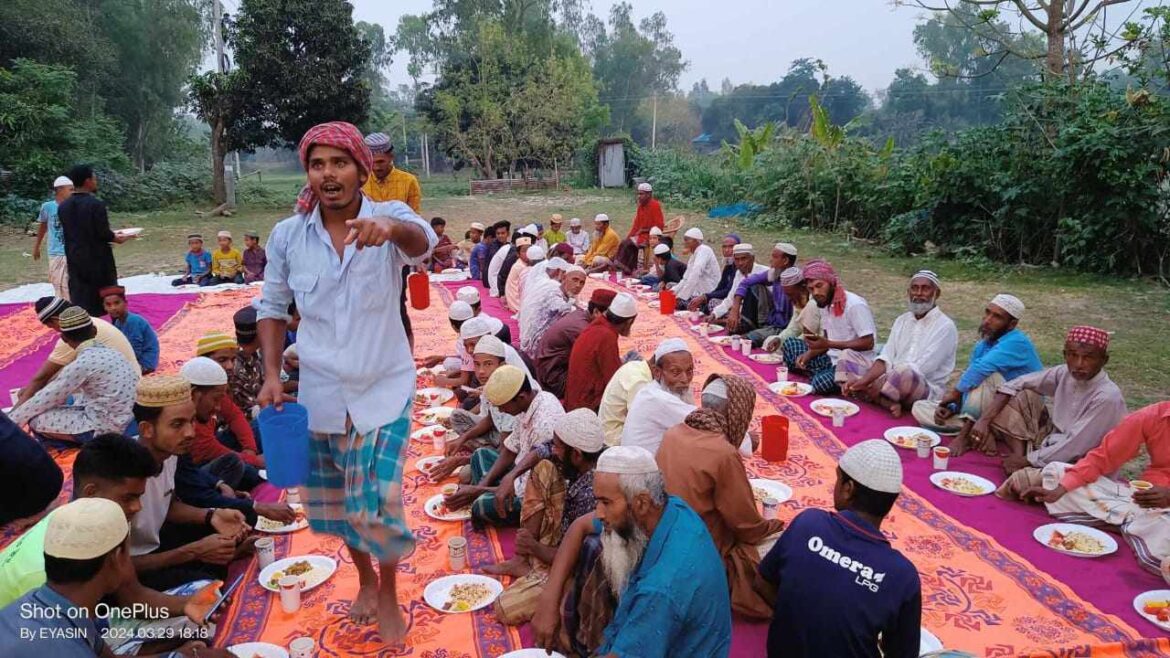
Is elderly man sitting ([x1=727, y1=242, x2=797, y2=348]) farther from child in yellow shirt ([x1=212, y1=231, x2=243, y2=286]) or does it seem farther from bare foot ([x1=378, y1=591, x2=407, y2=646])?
child in yellow shirt ([x1=212, y1=231, x2=243, y2=286])

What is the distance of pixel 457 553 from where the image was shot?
11.5 feet

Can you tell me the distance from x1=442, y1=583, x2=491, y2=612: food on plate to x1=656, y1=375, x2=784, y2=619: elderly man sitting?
101 centimetres

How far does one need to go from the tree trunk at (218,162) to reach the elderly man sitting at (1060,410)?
2131 centimetres

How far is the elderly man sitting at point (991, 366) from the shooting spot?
193 inches

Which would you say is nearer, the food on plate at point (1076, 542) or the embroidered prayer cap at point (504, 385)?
the food on plate at point (1076, 542)

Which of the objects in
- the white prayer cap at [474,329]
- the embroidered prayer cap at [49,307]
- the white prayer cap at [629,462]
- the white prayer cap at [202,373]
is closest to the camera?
the white prayer cap at [629,462]

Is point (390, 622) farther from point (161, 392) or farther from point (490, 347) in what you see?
point (490, 347)

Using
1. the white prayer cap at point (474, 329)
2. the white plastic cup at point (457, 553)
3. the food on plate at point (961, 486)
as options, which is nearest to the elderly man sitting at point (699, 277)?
the white prayer cap at point (474, 329)

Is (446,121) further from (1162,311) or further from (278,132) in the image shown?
(1162,311)

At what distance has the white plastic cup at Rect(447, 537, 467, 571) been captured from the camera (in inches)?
138

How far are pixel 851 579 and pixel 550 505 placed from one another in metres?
1.52

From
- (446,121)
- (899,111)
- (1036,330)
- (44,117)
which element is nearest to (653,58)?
(899,111)

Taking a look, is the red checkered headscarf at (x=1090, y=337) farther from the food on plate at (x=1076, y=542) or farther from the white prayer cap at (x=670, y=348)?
the white prayer cap at (x=670, y=348)

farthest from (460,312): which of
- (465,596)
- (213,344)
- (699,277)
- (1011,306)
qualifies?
(1011,306)
